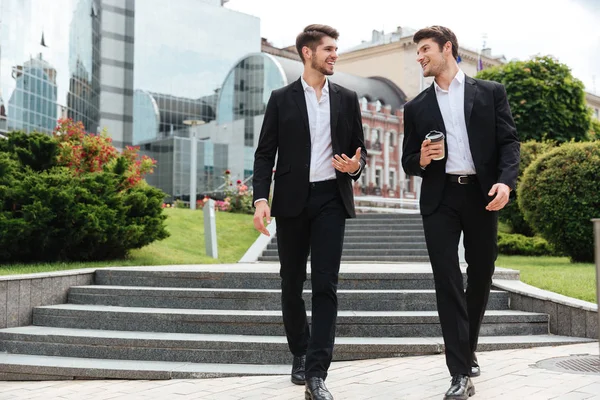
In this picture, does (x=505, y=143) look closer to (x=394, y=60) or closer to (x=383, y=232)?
(x=383, y=232)

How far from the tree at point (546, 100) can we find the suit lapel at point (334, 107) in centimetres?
2628

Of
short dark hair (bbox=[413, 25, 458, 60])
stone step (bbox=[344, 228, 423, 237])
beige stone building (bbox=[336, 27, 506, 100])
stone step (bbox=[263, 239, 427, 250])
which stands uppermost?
beige stone building (bbox=[336, 27, 506, 100])

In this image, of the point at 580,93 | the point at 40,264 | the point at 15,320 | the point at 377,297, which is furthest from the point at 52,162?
the point at 580,93

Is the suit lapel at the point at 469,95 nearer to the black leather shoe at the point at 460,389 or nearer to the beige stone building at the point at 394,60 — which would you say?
the black leather shoe at the point at 460,389

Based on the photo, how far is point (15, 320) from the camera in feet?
23.4

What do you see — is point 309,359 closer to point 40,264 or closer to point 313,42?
point 313,42

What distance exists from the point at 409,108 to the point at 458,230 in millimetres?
890

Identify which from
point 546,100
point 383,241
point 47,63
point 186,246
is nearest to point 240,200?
point 383,241

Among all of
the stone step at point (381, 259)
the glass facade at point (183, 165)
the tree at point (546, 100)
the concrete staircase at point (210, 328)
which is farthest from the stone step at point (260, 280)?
the glass facade at point (183, 165)

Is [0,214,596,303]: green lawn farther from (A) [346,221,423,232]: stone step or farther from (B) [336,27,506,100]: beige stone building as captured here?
(B) [336,27,506,100]: beige stone building

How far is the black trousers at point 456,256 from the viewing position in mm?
4402

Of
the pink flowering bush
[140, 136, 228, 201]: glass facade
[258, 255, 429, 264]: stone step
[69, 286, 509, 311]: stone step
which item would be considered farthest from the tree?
[140, 136, 228, 201]: glass facade

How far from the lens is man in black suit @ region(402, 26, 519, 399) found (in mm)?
4457

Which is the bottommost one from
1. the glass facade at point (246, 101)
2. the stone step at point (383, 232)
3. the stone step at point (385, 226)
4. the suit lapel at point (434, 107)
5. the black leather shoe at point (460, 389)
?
the black leather shoe at point (460, 389)
